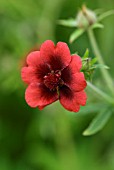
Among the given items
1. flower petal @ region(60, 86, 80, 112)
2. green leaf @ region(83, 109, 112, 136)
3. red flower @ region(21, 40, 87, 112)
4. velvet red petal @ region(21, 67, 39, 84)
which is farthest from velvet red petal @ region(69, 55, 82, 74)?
green leaf @ region(83, 109, 112, 136)

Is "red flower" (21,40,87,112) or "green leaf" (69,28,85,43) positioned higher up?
"green leaf" (69,28,85,43)

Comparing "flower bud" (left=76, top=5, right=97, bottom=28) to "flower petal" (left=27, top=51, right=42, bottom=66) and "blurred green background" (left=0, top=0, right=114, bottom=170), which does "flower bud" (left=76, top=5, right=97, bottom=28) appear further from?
"blurred green background" (left=0, top=0, right=114, bottom=170)

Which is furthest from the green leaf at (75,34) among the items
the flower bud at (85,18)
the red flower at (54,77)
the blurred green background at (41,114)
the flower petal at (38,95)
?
the blurred green background at (41,114)

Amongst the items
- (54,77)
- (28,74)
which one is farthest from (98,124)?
(28,74)

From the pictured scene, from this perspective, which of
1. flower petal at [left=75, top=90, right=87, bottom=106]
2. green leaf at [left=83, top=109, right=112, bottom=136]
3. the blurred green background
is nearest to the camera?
flower petal at [left=75, top=90, right=87, bottom=106]

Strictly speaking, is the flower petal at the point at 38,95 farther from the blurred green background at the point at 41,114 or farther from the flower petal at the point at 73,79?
the blurred green background at the point at 41,114

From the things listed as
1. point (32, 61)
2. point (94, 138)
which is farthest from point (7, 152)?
point (32, 61)

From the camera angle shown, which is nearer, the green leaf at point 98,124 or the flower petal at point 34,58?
the flower petal at point 34,58
